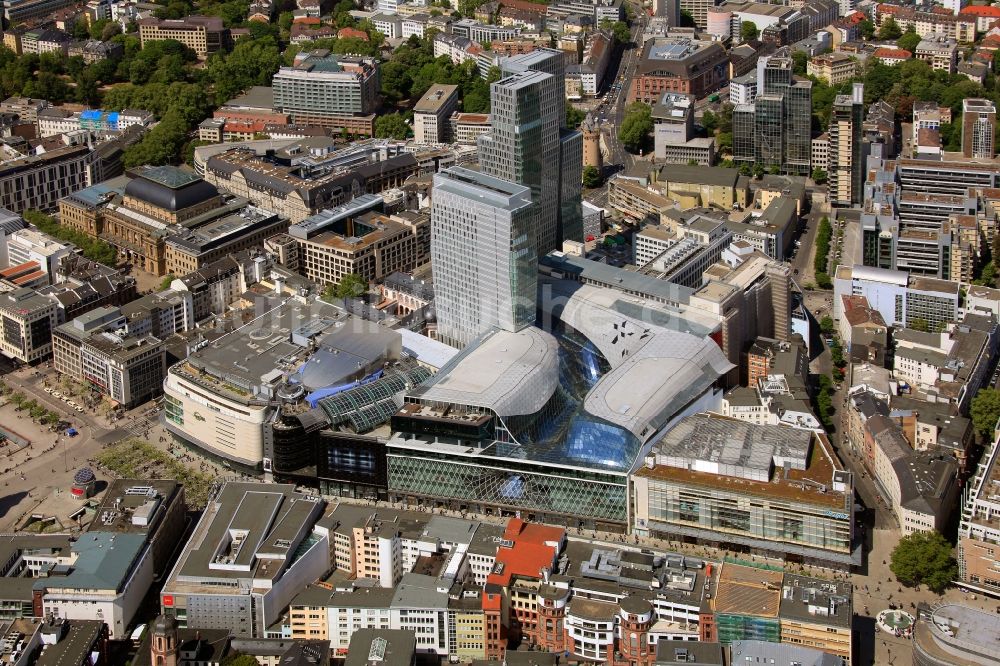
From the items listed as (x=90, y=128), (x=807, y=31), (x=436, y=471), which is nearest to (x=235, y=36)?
(x=90, y=128)

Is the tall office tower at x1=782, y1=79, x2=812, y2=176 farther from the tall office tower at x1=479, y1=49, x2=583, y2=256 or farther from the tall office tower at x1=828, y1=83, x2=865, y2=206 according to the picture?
the tall office tower at x1=479, y1=49, x2=583, y2=256

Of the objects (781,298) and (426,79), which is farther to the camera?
(426,79)

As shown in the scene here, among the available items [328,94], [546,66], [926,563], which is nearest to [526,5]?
[328,94]

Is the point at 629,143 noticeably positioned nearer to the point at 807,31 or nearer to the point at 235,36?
the point at 807,31

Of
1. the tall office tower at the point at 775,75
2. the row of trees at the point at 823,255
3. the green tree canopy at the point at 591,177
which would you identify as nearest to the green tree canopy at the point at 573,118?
the green tree canopy at the point at 591,177

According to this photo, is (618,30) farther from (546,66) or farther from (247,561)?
(247,561)
